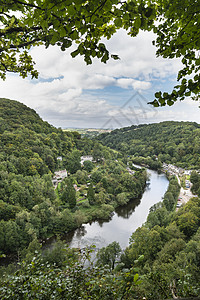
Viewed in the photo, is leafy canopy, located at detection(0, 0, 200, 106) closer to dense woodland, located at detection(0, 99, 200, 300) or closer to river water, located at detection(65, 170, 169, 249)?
dense woodland, located at detection(0, 99, 200, 300)

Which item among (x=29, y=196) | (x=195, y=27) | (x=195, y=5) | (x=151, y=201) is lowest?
(x=151, y=201)

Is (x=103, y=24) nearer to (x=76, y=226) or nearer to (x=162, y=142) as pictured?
(x=76, y=226)

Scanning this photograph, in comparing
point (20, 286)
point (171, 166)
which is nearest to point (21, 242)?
point (20, 286)

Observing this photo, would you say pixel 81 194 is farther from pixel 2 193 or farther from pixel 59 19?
pixel 59 19

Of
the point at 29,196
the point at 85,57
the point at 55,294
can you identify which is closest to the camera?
the point at 85,57

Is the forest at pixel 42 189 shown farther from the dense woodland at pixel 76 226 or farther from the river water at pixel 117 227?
the river water at pixel 117 227

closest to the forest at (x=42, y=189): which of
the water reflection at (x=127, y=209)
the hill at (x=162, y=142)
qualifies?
the water reflection at (x=127, y=209)
